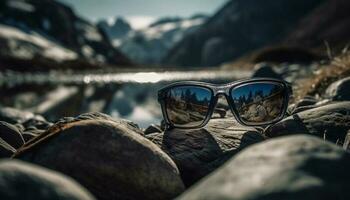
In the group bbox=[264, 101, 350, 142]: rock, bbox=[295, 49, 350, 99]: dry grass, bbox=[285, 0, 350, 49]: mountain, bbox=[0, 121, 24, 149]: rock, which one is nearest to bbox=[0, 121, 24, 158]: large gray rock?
bbox=[0, 121, 24, 149]: rock

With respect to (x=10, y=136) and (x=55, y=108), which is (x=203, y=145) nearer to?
(x=10, y=136)

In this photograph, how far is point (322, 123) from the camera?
457 centimetres

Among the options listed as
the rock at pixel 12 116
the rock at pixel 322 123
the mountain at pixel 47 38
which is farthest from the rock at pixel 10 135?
the mountain at pixel 47 38

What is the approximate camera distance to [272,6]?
15012cm

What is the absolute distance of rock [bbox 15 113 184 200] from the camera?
3023 millimetres

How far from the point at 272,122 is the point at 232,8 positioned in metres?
163

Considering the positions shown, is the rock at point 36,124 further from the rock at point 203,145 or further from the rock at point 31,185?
the rock at point 31,185

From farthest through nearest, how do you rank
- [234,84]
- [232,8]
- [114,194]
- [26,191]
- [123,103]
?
[232,8], [123,103], [234,84], [114,194], [26,191]

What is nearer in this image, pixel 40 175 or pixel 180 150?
pixel 40 175

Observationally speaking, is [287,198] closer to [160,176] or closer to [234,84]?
[160,176]

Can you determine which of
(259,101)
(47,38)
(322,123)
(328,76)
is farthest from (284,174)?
(47,38)

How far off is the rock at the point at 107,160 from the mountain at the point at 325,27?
77.2 meters

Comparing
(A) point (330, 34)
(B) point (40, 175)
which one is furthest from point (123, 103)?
(A) point (330, 34)

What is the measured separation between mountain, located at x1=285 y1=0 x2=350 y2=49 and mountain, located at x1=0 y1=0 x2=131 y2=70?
39.8 meters
